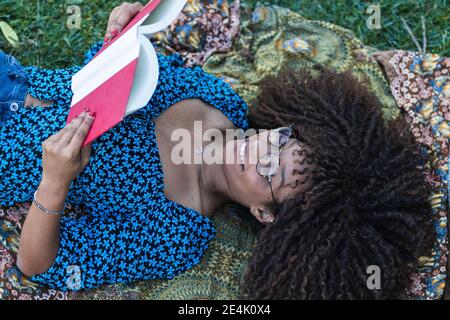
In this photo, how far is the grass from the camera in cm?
296

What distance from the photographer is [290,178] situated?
6.55 feet

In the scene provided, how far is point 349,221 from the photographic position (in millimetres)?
1938

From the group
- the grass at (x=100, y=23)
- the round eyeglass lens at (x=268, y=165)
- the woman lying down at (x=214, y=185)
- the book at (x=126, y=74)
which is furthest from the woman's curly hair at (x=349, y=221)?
the grass at (x=100, y=23)

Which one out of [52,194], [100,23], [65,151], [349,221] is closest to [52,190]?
[52,194]

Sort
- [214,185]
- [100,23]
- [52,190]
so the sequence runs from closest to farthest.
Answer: [52,190]
[214,185]
[100,23]

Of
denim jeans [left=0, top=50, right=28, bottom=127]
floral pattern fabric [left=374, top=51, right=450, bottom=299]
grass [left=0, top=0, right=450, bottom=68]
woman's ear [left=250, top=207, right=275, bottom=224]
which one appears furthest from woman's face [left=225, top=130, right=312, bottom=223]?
grass [left=0, top=0, right=450, bottom=68]

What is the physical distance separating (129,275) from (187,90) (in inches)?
29.3

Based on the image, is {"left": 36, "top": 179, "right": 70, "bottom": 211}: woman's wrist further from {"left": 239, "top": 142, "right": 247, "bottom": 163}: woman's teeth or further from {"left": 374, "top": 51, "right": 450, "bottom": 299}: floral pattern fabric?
{"left": 374, "top": 51, "right": 450, "bottom": 299}: floral pattern fabric

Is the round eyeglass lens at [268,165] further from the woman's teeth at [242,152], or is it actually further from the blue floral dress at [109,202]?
the blue floral dress at [109,202]

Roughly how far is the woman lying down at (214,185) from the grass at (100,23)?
0.72m

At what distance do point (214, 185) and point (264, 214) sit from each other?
0.82ft

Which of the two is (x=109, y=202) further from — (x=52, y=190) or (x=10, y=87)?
(x=10, y=87)
